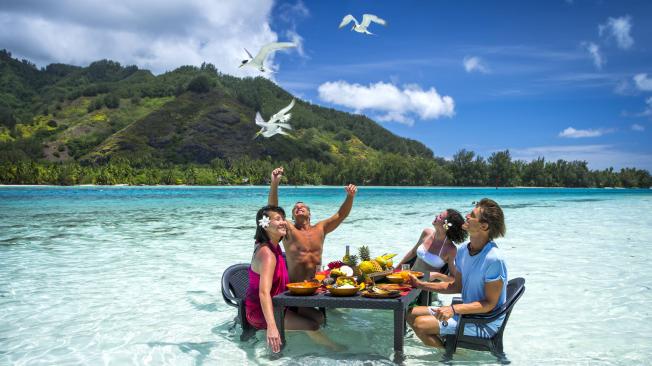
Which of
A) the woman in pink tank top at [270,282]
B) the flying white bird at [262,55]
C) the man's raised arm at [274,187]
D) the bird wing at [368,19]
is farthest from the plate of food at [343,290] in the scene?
the bird wing at [368,19]

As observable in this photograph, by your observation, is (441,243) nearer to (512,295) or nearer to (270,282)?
(512,295)

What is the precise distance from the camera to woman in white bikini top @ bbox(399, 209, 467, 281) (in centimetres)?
649

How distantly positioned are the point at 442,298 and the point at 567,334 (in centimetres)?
221

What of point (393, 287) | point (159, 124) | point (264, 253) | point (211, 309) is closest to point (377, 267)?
point (393, 287)

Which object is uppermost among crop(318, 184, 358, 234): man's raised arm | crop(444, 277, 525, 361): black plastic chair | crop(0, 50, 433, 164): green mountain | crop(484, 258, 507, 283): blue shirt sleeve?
crop(0, 50, 433, 164): green mountain

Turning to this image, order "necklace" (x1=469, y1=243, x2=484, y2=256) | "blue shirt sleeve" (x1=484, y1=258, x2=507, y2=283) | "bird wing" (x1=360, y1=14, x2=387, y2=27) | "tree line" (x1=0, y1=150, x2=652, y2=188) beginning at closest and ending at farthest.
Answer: "blue shirt sleeve" (x1=484, y1=258, x2=507, y2=283), "necklace" (x1=469, y1=243, x2=484, y2=256), "bird wing" (x1=360, y1=14, x2=387, y2=27), "tree line" (x1=0, y1=150, x2=652, y2=188)

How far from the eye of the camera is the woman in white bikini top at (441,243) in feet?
21.3

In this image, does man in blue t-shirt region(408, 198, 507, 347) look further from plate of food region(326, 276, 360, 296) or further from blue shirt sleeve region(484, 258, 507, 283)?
plate of food region(326, 276, 360, 296)

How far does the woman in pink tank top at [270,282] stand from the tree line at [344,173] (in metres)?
103

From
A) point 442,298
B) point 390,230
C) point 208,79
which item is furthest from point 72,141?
point 442,298

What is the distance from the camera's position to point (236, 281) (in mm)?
6277

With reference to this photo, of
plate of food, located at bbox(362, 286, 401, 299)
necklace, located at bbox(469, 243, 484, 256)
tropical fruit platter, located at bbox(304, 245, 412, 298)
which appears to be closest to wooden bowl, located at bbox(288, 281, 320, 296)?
tropical fruit platter, located at bbox(304, 245, 412, 298)

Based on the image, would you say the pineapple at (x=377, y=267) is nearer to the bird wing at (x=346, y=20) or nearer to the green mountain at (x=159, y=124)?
the bird wing at (x=346, y=20)

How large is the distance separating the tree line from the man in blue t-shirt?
104328mm
